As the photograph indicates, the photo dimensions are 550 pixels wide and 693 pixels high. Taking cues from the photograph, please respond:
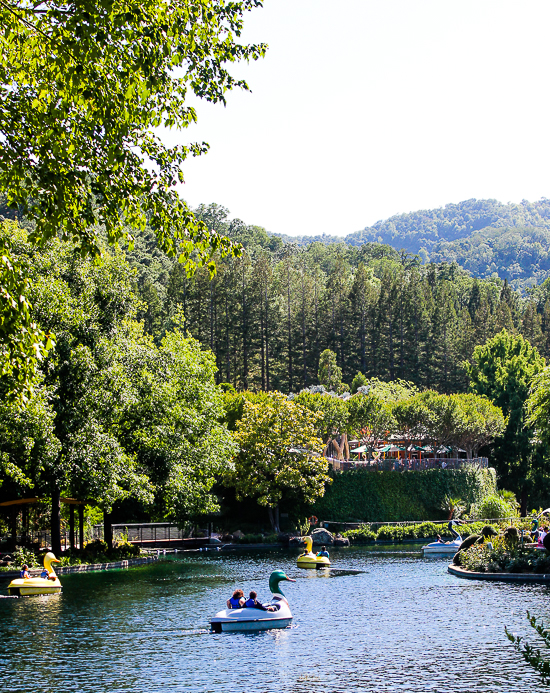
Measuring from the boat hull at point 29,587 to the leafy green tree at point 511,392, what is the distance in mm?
48904

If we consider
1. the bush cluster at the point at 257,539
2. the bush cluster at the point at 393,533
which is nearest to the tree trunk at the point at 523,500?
the bush cluster at the point at 393,533

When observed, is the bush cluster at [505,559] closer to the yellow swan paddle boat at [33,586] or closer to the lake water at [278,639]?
the lake water at [278,639]

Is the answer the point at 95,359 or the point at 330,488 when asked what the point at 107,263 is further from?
the point at 330,488

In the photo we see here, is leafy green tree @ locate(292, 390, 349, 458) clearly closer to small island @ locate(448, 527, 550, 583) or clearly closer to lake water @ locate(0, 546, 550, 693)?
small island @ locate(448, 527, 550, 583)

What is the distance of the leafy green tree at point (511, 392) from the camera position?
227 ft

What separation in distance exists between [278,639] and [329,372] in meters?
61.2

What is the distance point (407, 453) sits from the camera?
6750 cm

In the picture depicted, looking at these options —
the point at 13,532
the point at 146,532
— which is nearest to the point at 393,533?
the point at 146,532

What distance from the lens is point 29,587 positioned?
88.1 ft

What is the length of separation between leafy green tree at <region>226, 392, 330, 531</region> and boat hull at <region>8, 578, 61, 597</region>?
25.0 m

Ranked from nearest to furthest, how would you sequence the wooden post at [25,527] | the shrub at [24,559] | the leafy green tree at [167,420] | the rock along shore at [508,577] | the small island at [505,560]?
the rock along shore at [508,577]
the small island at [505,560]
the shrub at [24,559]
the leafy green tree at [167,420]
the wooden post at [25,527]

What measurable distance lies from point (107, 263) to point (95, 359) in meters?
4.83

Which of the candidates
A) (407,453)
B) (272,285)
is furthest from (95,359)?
(272,285)

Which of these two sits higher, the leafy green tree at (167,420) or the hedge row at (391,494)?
the leafy green tree at (167,420)
